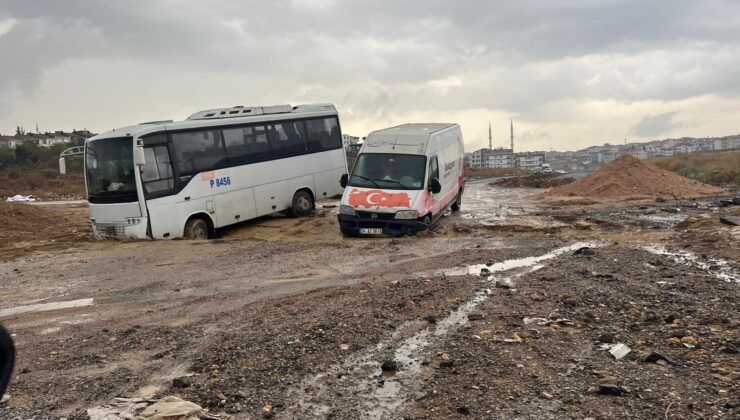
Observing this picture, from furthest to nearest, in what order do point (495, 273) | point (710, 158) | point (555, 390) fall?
1. point (710, 158)
2. point (495, 273)
3. point (555, 390)

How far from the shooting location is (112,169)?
548 inches

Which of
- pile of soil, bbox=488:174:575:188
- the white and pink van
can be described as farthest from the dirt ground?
pile of soil, bbox=488:174:575:188

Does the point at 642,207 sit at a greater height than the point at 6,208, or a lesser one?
lesser

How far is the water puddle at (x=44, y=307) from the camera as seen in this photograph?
8.23 metres

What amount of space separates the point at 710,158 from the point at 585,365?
3719 cm

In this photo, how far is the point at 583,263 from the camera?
912 cm

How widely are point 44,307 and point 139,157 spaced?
5.90m

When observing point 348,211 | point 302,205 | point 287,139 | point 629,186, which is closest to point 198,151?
point 287,139

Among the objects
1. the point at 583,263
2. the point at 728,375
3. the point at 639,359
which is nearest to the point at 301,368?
the point at 639,359

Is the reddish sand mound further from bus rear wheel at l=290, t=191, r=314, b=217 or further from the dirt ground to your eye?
the dirt ground

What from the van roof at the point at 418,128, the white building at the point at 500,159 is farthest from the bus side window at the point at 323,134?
the white building at the point at 500,159

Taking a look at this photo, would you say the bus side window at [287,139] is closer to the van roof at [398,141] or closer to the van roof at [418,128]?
the van roof at [418,128]

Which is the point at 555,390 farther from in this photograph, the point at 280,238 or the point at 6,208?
the point at 6,208

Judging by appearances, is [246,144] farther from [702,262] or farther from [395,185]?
[702,262]
